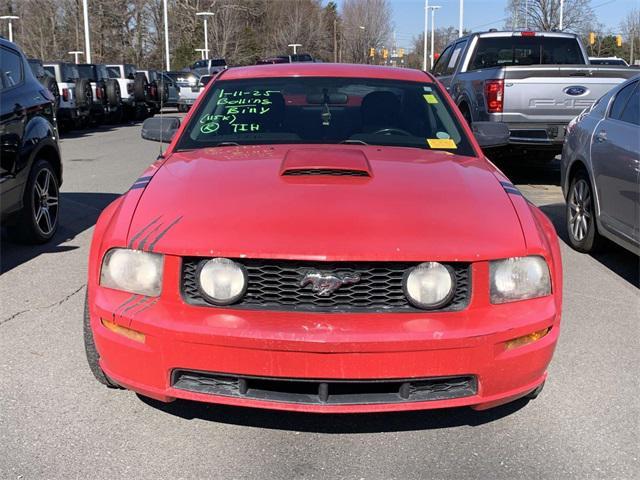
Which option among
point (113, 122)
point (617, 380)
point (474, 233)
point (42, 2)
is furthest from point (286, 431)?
point (42, 2)

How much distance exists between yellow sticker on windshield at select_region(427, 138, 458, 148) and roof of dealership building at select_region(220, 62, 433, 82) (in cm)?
61

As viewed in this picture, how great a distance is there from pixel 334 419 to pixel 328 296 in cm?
78

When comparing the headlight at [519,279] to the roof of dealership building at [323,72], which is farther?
the roof of dealership building at [323,72]

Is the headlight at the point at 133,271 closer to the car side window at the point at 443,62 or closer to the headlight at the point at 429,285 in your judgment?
the headlight at the point at 429,285

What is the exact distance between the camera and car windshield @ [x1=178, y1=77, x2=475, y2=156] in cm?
415

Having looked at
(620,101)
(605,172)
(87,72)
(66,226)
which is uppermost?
(87,72)

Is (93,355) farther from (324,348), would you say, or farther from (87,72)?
(87,72)

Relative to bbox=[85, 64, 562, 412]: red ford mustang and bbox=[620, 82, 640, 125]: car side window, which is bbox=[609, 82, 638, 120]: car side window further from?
bbox=[85, 64, 562, 412]: red ford mustang

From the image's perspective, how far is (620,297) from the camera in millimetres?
5301

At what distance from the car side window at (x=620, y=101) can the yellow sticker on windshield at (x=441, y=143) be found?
2561mm

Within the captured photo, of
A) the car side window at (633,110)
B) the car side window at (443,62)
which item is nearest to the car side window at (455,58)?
the car side window at (443,62)

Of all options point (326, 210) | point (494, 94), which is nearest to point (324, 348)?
point (326, 210)

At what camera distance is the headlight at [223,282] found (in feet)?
9.16

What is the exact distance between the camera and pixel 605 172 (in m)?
5.89
